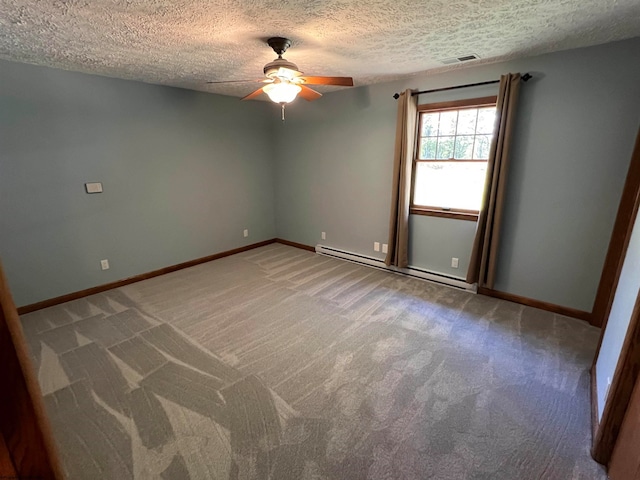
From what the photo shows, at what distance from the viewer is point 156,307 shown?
3207mm

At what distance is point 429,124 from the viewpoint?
11.8 feet

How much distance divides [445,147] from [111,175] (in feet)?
13.0

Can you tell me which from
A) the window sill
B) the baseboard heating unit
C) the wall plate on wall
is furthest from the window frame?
the wall plate on wall

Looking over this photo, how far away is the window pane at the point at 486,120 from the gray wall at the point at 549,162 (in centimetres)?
20

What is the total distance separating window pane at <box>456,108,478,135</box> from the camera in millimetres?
3281

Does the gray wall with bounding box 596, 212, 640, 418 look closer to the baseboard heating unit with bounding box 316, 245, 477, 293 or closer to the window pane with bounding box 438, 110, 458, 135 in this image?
the baseboard heating unit with bounding box 316, 245, 477, 293

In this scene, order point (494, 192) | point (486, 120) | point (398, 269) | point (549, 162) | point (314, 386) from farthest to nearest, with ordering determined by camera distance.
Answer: point (398, 269) < point (486, 120) < point (494, 192) < point (549, 162) < point (314, 386)

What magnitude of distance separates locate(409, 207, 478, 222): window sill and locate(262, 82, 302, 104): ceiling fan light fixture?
211 centimetres

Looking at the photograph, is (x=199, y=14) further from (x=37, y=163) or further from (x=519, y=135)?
(x=519, y=135)

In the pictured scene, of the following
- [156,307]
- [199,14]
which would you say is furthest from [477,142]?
[156,307]

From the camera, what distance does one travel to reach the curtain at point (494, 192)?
9.41 feet

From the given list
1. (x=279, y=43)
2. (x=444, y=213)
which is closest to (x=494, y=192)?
(x=444, y=213)

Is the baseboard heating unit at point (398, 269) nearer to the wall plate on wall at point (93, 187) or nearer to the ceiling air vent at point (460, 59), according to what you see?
the ceiling air vent at point (460, 59)

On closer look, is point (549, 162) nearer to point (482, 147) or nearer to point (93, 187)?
point (482, 147)
